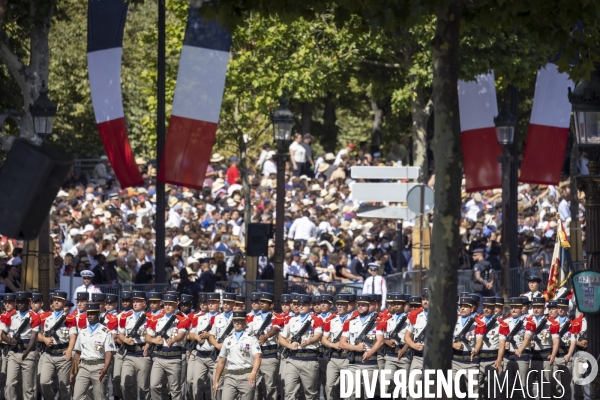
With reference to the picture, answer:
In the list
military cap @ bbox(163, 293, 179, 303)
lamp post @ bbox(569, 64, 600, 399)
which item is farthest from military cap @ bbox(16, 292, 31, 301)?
lamp post @ bbox(569, 64, 600, 399)

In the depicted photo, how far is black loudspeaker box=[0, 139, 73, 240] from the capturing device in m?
6.27

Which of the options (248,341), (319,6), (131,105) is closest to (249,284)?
(248,341)

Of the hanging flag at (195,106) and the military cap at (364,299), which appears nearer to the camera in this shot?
the military cap at (364,299)

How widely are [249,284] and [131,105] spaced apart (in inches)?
917

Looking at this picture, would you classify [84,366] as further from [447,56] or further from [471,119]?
[471,119]

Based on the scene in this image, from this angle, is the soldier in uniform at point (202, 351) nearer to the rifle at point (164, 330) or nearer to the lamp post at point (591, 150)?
the rifle at point (164, 330)

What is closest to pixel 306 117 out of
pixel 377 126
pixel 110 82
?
pixel 377 126

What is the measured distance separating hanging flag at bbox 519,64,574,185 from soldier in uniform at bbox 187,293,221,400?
936cm

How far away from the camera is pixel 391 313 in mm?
17422

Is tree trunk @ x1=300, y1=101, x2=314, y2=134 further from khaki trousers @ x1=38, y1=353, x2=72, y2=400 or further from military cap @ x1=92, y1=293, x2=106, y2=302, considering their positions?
khaki trousers @ x1=38, y1=353, x2=72, y2=400

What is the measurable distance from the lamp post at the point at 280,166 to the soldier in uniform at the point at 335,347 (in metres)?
3.52

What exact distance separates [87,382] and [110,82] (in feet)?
24.6

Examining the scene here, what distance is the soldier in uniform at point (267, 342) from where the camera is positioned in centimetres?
1727

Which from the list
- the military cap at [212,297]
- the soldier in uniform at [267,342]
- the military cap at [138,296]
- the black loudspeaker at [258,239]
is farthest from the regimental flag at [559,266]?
the military cap at [138,296]
